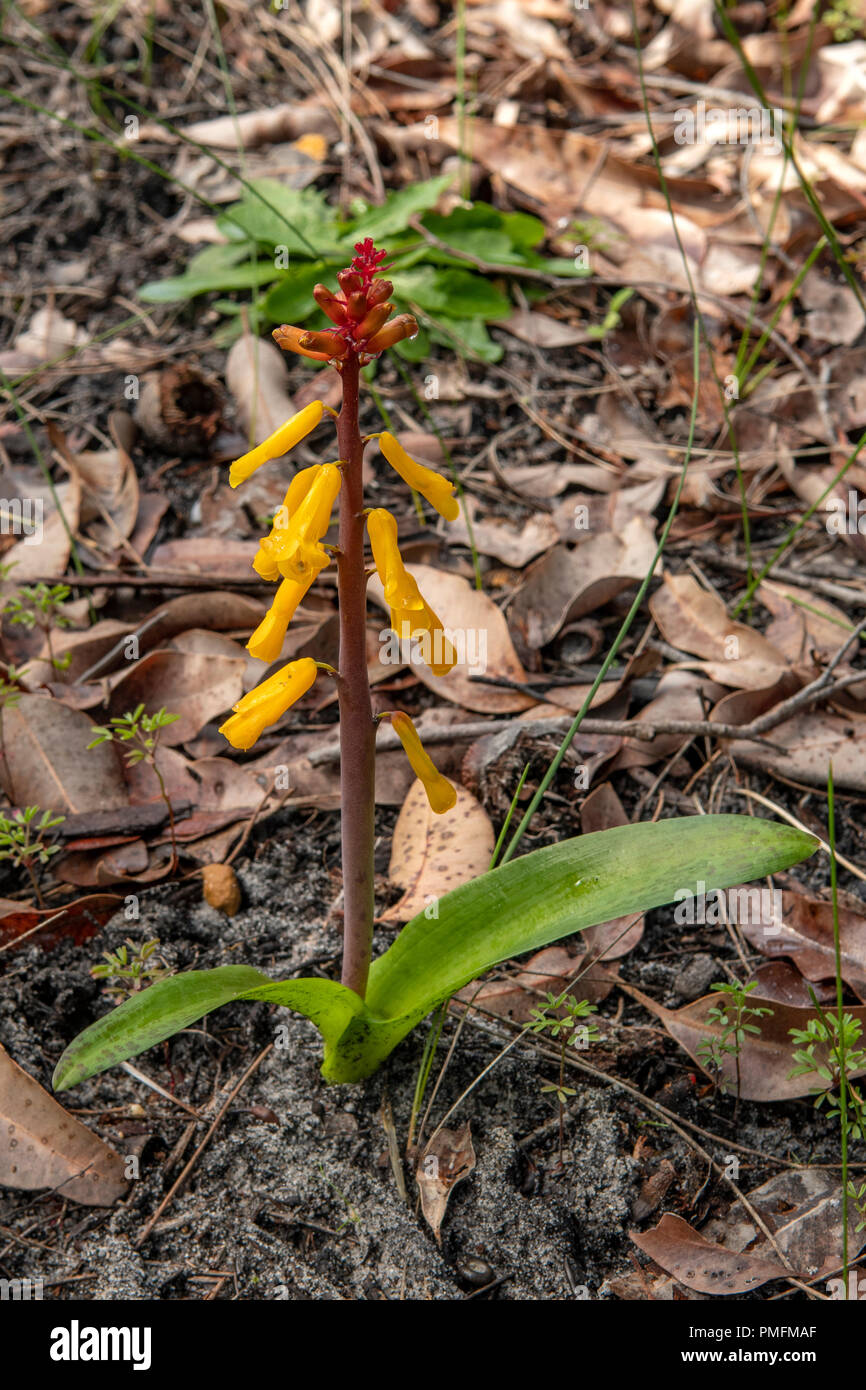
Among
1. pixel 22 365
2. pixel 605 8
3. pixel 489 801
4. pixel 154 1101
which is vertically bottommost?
pixel 154 1101

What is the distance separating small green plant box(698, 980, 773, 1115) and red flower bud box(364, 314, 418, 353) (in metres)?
1.53

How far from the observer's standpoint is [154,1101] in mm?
2545

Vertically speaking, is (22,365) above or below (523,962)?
above

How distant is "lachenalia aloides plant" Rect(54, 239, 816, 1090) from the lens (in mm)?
1866

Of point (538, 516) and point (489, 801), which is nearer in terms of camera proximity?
point (489, 801)

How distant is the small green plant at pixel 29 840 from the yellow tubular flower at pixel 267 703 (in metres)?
0.81

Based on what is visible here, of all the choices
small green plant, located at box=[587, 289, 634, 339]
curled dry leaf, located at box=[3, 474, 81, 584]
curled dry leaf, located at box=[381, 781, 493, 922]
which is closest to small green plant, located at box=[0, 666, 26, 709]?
curled dry leaf, located at box=[3, 474, 81, 584]

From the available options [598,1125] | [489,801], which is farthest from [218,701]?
[598,1125]

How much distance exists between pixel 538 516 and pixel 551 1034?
1985 mm
